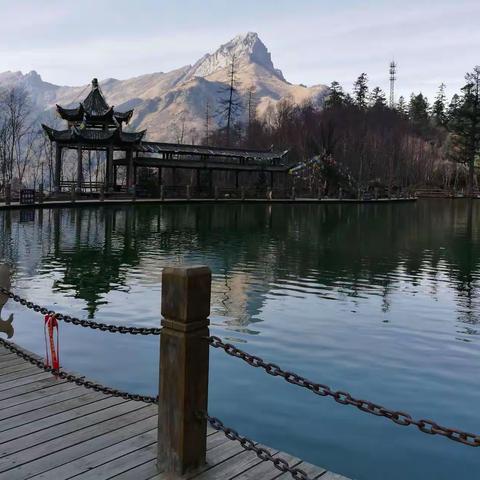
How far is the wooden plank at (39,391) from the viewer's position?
450 cm

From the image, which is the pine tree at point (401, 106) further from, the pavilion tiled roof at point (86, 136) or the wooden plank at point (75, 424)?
the wooden plank at point (75, 424)

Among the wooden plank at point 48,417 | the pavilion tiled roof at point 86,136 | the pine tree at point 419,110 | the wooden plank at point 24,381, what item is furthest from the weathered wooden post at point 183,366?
the pine tree at point 419,110

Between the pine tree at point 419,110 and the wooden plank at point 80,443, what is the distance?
120785 mm

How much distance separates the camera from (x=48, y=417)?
13.7 ft

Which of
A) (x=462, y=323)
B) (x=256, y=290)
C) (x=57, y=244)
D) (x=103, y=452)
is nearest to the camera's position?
(x=103, y=452)

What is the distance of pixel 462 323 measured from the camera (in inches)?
417

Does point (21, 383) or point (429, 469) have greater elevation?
point (21, 383)

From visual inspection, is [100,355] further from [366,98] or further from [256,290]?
[366,98]

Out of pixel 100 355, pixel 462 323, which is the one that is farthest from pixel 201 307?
pixel 462 323

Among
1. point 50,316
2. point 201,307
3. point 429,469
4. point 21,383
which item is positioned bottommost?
point 429,469

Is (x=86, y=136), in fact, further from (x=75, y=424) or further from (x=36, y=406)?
(x=75, y=424)

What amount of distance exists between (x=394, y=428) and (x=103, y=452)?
3.71 m

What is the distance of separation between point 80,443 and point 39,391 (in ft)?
3.96

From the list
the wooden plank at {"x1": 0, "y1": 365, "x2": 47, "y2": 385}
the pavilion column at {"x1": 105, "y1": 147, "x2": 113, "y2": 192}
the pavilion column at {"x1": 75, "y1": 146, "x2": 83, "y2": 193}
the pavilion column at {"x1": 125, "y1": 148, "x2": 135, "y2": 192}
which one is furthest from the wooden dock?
the pavilion column at {"x1": 125, "y1": 148, "x2": 135, "y2": 192}
